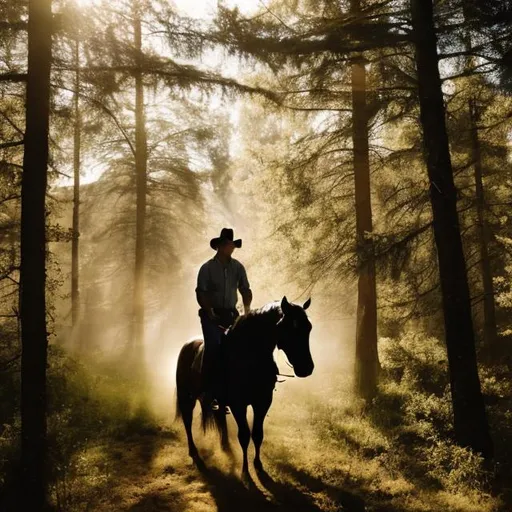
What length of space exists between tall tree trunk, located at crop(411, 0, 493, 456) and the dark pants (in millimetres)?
3743

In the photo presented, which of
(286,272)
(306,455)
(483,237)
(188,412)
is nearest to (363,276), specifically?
(286,272)

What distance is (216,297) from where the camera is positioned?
24.4 ft

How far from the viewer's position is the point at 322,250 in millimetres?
12047

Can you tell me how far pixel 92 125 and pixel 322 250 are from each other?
21.0ft

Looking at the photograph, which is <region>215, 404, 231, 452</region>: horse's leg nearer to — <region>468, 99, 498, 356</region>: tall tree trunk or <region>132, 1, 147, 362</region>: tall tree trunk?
<region>468, 99, 498, 356</region>: tall tree trunk

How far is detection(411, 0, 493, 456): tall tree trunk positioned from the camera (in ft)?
23.7

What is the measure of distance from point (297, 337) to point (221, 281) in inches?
78.4

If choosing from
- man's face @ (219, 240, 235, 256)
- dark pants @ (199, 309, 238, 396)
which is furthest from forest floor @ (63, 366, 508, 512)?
man's face @ (219, 240, 235, 256)

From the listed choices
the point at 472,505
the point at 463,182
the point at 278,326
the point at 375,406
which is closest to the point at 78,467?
the point at 278,326

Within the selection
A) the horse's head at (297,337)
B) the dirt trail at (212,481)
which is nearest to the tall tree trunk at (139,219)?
the dirt trail at (212,481)

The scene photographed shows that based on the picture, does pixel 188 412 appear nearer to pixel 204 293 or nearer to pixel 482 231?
pixel 204 293

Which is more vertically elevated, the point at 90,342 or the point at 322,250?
the point at 322,250

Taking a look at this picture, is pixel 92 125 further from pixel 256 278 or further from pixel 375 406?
pixel 375 406

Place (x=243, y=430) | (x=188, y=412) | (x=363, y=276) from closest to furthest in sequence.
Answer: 1. (x=243, y=430)
2. (x=188, y=412)
3. (x=363, y=276)
